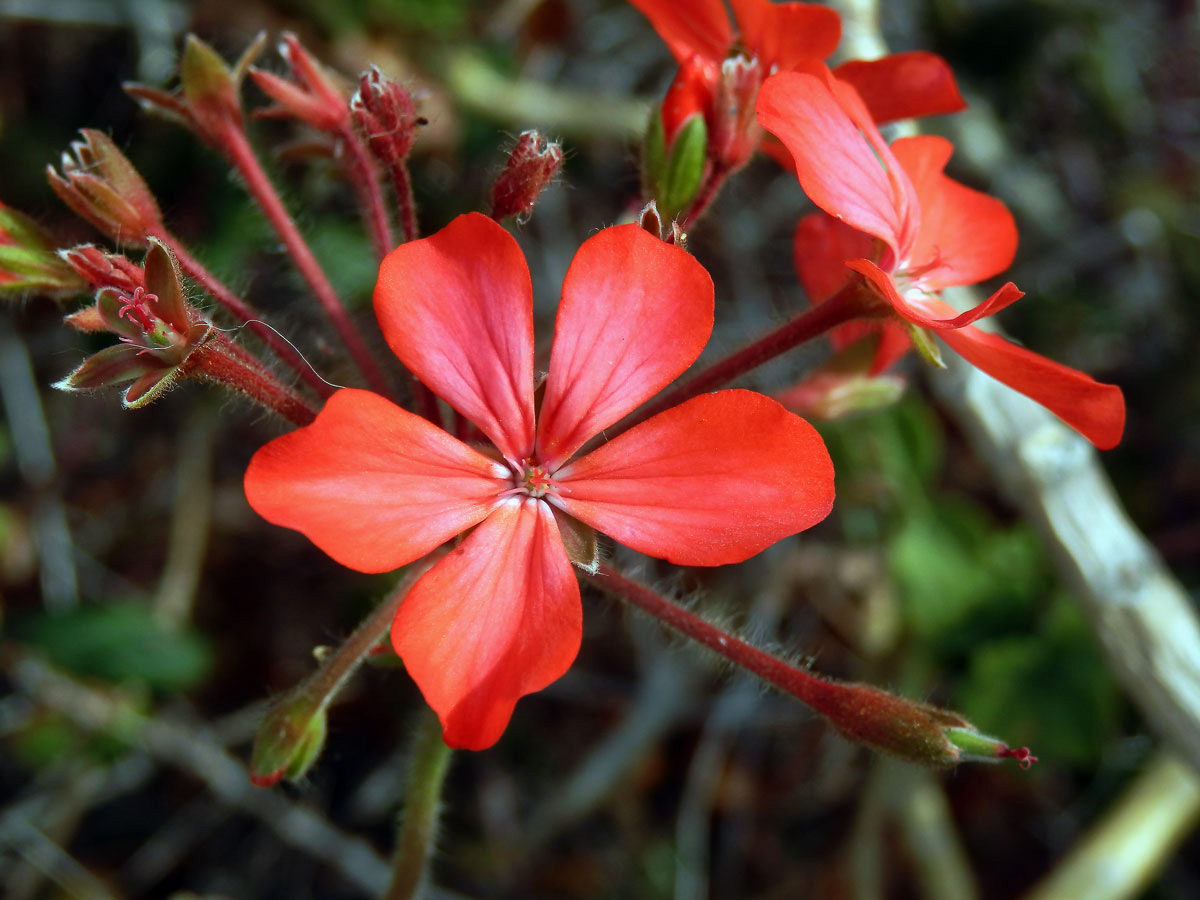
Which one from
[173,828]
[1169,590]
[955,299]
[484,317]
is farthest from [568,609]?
[173,828]

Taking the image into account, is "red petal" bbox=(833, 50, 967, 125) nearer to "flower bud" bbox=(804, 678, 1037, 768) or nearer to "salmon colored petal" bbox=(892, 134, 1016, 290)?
"salmon colored petal" bbox=(892, 134, 1016, 290)

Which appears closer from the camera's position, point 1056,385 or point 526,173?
point 1056,385

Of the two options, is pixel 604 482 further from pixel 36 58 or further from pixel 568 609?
pixel 36 58

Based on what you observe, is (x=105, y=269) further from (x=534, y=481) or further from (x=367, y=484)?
(x=534, y=481)

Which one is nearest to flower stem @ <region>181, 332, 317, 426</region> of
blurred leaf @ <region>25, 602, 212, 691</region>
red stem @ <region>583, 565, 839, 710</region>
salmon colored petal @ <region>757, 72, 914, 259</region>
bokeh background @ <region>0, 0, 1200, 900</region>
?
red stem @ <region>583, 565, 839, 710</region>

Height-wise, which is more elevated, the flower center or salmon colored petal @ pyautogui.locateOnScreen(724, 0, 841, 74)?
salmon colored petal @ pyautogui.locateOnScreen(724, 0, 841, 74)

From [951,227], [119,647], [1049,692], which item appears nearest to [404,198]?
[951,227]

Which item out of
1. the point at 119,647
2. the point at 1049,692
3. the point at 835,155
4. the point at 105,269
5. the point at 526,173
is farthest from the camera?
the point at 119,647
